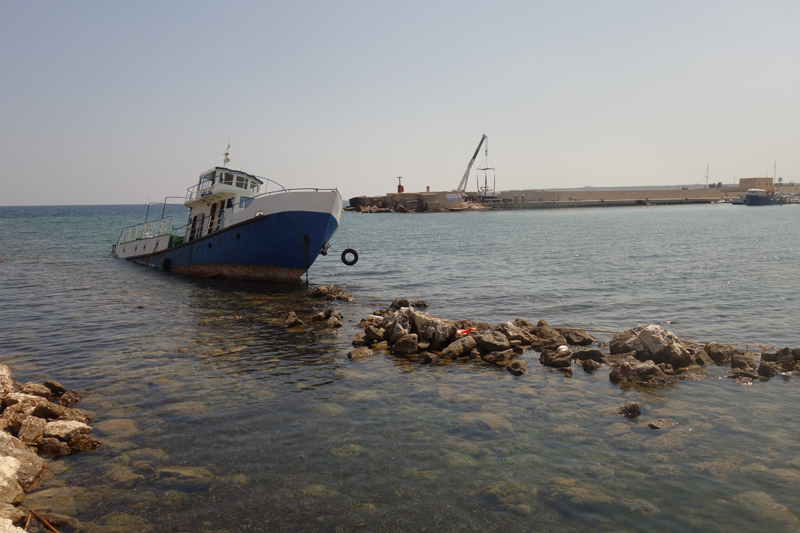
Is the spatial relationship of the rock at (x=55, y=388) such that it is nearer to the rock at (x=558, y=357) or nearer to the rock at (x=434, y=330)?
the rock at (x=434, y=330)

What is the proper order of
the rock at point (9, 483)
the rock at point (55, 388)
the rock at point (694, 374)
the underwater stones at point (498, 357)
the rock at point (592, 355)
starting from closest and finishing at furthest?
the rock at point (9, 483) → the rock at point (55, 388) → the rock at point (694, 374) → the rock at point (592, 355) → the underwater stones at point (498, 357)

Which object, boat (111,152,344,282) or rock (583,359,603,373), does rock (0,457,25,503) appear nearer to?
rock (583,359,603,373)

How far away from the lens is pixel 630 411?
8039 mm

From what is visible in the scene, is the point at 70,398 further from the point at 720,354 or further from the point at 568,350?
the point at 720,354

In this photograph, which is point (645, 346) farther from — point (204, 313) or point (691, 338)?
point (204, 313)

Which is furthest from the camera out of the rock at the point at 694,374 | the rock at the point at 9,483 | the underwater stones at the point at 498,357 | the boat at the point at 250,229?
the boat at the point at 250,229

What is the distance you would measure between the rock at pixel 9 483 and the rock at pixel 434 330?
7.96m

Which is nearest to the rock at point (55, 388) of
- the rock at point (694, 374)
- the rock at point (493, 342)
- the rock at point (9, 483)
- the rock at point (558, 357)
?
the rock at point (9, 483)

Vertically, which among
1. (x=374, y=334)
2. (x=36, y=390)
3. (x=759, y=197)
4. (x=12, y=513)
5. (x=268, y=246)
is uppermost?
(x=759, y=197)

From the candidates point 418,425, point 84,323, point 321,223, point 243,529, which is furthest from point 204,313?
point 243,529

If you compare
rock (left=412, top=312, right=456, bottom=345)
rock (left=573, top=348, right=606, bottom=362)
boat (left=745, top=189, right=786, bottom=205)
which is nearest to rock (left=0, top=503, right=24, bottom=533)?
rock (left=412, top=312, right=456, bottom=345)

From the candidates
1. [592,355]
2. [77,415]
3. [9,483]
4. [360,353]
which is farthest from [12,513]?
[592,355]

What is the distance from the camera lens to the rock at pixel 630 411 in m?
8.02

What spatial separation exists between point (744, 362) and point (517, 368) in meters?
4.57
